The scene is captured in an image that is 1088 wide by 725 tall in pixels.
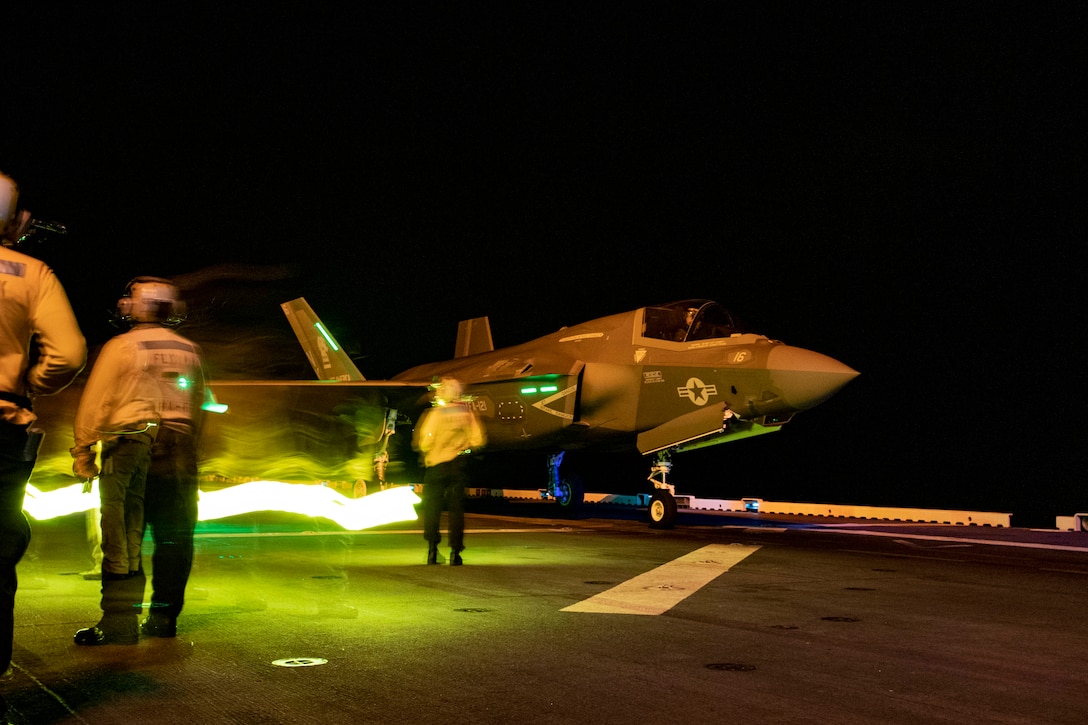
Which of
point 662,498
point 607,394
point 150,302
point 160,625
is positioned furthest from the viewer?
point 607,394

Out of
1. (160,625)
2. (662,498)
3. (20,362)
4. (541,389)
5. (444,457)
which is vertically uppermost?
(541,389)

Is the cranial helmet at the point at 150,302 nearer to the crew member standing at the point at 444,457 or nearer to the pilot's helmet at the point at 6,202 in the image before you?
the pilot's helmet at the point at 6,202

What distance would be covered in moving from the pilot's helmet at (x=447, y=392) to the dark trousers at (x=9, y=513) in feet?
19.2

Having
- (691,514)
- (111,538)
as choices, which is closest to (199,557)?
(111,538)

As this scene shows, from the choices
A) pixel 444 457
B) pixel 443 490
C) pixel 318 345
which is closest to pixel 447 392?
pixel 444 457

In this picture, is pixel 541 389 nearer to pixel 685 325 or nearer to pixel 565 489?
pixel 685 325

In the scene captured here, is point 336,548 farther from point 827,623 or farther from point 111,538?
point 827,623

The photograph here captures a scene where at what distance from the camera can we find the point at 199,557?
8.89 meters

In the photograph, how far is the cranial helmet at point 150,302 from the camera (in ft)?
16.7

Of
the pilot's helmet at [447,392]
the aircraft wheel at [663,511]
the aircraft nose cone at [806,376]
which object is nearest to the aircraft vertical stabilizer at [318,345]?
the aircraft wheel at [663,511]

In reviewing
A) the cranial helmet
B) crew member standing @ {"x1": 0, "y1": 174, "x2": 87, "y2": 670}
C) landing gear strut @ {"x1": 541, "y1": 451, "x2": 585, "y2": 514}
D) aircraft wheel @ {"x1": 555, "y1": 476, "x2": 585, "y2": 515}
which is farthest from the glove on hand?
aircraft wheel @ {"x1": 555, "y1": 476, "x2": 585, "y2": 515}

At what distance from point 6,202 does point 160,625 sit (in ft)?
8.27

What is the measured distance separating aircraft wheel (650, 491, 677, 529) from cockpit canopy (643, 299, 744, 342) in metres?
2.64

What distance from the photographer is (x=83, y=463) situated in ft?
16.3
